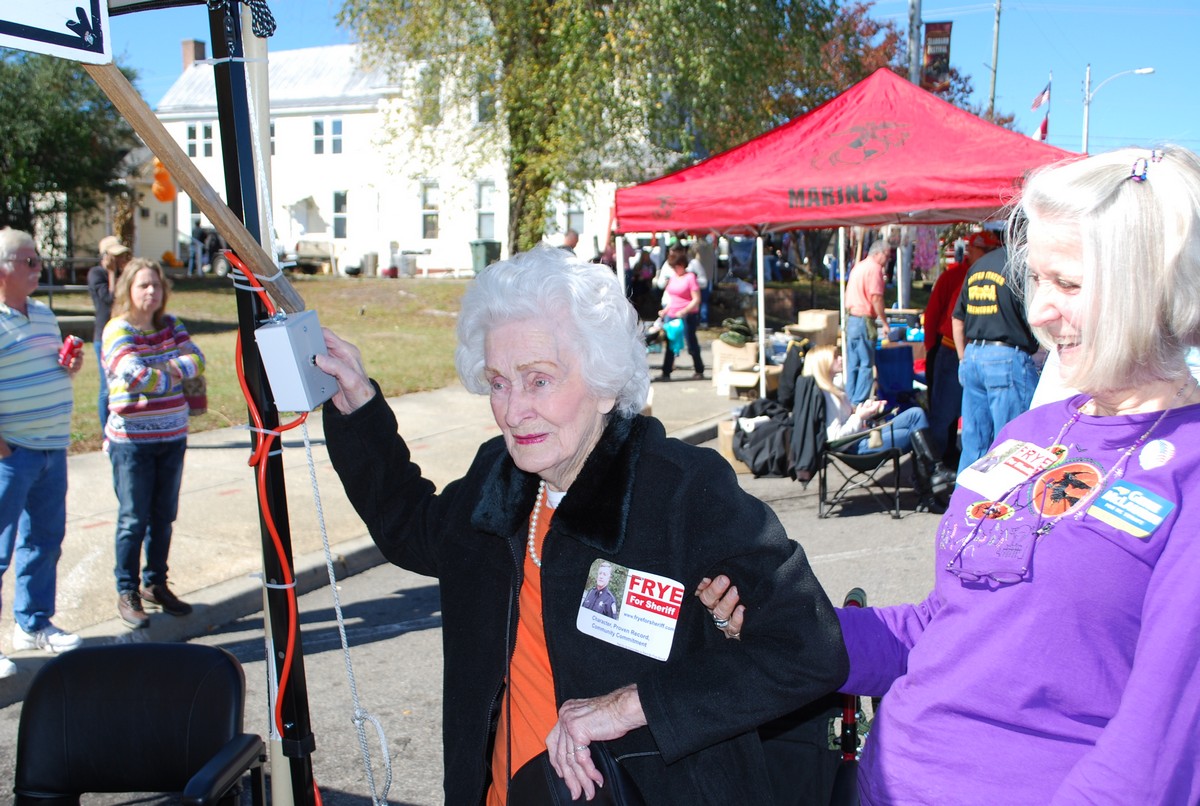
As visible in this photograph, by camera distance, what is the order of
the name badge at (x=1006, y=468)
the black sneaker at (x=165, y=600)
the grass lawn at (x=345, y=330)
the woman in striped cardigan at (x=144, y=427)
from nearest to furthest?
the name badge at (x=1006, y=468), the woman in striped cardigan at (x=144, y=427), the black sneaker at (x=165, y=600), the grass lawn at (x=345, y=330)

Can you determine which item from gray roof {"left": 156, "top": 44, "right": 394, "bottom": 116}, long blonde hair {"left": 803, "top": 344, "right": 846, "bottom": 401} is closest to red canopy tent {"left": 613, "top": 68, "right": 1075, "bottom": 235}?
long blonde hair {"left": 803, "top": 344, "right": 846, "bottom": 401}

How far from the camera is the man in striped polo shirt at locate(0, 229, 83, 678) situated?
4.65 metres

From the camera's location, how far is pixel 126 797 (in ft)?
12.3

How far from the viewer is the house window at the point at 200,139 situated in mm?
43031

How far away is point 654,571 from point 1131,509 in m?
0.78

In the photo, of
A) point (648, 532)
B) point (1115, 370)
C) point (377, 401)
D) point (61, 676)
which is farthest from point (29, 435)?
point (1115, 370)

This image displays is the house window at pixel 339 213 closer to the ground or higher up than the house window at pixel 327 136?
closer to the ground

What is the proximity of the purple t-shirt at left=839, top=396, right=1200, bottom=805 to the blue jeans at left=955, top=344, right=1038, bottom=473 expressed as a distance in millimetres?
5795

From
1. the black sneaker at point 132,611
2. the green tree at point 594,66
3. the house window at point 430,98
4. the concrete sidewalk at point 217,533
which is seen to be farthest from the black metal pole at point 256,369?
the house window at point 430,98

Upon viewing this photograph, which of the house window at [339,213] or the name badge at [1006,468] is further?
the house window at [339,213]

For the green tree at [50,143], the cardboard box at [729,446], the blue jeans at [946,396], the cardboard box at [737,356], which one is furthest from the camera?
the green tree at [50,143]

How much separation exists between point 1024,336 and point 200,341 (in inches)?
535

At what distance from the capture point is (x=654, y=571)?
6.18 ft

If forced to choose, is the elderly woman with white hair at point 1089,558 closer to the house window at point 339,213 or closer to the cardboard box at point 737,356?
the cardboard box at point 737,356
